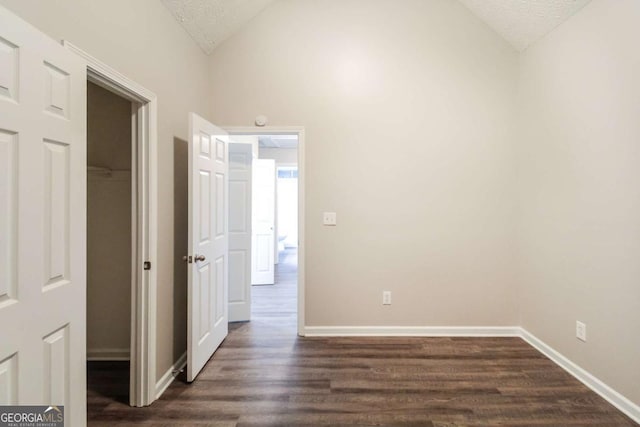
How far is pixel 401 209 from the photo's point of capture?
298 centimetres

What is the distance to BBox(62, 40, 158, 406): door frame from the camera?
1.94m

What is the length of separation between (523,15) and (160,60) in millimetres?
2921

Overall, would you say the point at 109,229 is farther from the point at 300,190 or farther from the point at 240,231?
the point at 300,190

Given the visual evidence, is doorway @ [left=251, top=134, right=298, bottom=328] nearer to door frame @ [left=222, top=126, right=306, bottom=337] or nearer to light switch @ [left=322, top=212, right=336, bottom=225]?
door frame @ [left=222, top=126, right=306, bottom=337]

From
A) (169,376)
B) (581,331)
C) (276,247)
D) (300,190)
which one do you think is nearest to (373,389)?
(169,376)

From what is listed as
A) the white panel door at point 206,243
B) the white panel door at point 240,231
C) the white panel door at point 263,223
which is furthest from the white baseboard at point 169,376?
the white panel door at point 263,223

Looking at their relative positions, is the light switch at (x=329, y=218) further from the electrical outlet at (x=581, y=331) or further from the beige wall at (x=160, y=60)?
the electrical outlet at (x=581, y=331)

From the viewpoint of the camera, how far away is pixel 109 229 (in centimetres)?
252

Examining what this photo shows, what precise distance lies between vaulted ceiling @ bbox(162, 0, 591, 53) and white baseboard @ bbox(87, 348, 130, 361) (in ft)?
8.88

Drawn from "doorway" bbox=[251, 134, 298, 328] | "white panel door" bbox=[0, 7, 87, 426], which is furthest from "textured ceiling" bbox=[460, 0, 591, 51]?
"white panel door" bbox=[0, 7, 87, 426]

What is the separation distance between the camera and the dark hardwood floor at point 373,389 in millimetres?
1854

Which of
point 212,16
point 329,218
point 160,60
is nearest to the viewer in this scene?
point 160,60

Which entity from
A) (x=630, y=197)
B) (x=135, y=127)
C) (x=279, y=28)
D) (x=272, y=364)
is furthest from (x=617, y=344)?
(x=279, y=28)

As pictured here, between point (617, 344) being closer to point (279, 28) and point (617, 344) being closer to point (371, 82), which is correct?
point (371, 82)
